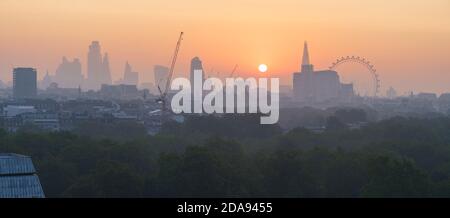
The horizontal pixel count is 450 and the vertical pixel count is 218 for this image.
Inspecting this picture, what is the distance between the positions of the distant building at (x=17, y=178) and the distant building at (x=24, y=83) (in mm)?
161221

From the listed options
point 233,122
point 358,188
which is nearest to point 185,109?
point 233,122

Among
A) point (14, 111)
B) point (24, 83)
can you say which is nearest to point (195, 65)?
point (24, 83)

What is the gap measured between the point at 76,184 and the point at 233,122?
4437 centimetres

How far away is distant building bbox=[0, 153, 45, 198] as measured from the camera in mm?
16422

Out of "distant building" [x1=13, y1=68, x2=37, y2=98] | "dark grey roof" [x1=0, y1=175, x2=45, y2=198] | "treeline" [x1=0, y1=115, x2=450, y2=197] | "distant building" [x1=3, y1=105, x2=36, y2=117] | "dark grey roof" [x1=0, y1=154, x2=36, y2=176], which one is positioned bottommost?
"treeline" [x1=0, y1=115, x2=450, y2=197]

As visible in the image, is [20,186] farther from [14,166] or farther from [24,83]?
[24,83]

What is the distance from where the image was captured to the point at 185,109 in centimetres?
13788

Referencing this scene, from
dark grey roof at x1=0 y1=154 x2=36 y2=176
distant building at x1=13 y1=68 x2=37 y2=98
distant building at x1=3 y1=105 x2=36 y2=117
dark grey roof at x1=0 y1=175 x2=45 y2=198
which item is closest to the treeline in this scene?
dark grey roof at x1=0 y1=154 x2=36 y2=176

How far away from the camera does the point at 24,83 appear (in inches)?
6919

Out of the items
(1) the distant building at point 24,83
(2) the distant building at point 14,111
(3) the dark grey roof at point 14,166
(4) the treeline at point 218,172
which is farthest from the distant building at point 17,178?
(1) the distant building at point 24,83

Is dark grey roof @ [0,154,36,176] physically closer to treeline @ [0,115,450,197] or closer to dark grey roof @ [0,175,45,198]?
dark grey roof @ [0,175,45,198]

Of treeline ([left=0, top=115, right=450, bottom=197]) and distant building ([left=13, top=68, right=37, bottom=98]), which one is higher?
distant building ([left=13, top=68, right=37, bottom=98])

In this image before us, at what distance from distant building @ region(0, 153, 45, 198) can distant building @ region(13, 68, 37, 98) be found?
529 feet
